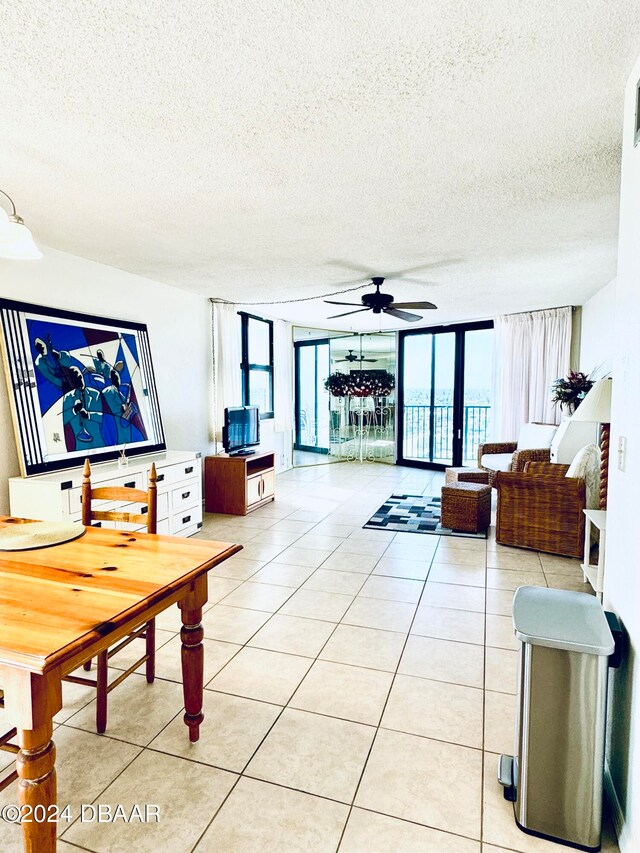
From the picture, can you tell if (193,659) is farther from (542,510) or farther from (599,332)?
(599,332)

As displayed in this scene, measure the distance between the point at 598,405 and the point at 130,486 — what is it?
11.1 ft

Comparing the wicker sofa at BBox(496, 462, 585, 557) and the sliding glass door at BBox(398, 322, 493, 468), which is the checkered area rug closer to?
the wicker sofa at BBox(496, 462, 585, 557)

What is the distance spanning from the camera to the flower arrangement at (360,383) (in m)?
8.83

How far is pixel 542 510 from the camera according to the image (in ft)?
13.3

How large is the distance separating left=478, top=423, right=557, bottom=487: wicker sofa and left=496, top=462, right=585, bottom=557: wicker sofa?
3.10 feet

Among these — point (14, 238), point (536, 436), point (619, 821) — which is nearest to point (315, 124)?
point (14, 238)

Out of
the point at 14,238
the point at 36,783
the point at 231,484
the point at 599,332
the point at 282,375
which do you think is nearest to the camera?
the point at 36,783

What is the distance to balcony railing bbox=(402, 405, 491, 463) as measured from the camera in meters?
7.76

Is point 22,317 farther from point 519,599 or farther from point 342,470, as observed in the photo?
point 342,470

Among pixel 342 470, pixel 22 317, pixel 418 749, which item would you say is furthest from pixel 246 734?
pixel 342 470

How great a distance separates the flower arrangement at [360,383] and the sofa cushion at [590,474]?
4.91 meters

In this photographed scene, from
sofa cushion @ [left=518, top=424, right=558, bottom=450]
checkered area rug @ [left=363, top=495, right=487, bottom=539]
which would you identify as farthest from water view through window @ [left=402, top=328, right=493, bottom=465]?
checkered area rug @ [left=363, top=495, right=487, bottom=539]

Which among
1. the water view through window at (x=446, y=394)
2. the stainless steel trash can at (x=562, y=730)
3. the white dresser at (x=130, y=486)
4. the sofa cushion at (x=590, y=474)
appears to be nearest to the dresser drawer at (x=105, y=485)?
the white dresser at (x=130, y=486)

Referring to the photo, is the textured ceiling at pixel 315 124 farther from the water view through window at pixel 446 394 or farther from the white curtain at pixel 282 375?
the water view through window at pixel 446 394
